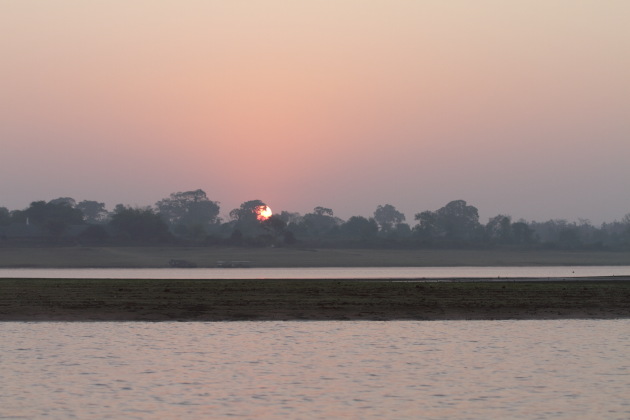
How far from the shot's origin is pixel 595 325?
144ft

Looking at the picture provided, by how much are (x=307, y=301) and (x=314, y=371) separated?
934 inches

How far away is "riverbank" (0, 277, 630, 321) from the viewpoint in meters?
47.7

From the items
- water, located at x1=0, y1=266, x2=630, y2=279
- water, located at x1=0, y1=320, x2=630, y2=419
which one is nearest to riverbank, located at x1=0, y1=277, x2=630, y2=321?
water, located at x1=0, y1=320, x2=630, y2=419

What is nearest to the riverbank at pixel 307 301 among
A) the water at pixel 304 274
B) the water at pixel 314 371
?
the water at pixel 314 371

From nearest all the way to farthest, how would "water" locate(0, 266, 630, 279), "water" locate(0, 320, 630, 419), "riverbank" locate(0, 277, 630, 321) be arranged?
"water" locate(0, 320, 630, 419) → "riverbank" locate(0, 277, 630, 321) → "water" locate(0, 266, 630, 279)

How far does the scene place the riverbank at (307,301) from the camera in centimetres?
4766

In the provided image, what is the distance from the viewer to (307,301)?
53.1 meters

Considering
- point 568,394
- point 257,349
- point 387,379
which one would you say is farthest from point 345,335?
point 568,394

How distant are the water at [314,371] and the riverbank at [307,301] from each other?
12.8 ft

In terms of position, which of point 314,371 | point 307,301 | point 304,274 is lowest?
point 314,371

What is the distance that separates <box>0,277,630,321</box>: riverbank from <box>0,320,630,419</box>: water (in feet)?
12.8

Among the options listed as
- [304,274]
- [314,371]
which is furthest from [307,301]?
[304,274]

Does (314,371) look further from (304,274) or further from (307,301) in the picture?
(304,274)

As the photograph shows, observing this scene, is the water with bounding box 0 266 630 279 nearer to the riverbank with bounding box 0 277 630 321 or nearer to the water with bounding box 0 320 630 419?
the riverbank with bounding box 0 277 630 321
